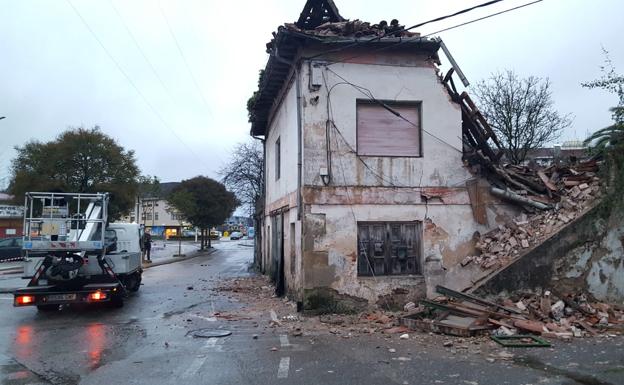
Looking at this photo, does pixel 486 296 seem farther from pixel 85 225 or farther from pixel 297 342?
pixel 85 225

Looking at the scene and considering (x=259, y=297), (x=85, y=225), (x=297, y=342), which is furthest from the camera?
(x=259, y=297)

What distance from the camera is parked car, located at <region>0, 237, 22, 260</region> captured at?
2956 centimetres

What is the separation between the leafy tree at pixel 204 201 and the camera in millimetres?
42166

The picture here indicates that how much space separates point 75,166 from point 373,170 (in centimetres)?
2041

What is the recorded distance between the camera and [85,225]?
11.9 metres

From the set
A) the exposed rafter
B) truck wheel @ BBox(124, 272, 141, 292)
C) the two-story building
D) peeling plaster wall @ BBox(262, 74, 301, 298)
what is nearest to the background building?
truck wheel @ BBox(124, 272, 141, 292)

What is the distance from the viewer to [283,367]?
6.61m

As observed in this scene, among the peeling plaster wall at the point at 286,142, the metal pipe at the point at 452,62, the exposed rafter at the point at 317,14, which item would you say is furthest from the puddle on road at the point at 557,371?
the exposed rafter at the point at 317,14

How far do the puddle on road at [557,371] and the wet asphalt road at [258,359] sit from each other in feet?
0.04

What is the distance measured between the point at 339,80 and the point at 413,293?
16.2 ft

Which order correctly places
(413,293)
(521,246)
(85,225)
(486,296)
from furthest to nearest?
(85,225) → (413,293) → (521,246) → (486,296)

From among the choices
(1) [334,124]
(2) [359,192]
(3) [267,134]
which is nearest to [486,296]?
(2) [359,192]

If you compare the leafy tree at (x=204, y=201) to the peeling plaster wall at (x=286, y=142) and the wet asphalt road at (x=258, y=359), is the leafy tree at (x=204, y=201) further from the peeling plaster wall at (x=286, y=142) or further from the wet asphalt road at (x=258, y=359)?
the wet asphalt road at (x=258, y=359)

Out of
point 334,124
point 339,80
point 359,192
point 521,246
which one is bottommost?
point 521,246
